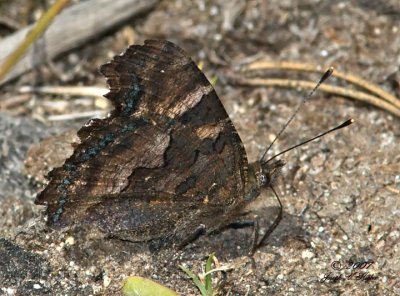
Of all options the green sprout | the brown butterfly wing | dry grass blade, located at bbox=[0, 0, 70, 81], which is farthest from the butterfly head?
dry grass blade, located at bbox=[0, 0, 70, 81]

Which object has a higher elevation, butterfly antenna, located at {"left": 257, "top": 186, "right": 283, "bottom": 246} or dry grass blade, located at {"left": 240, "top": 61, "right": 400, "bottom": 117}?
dry grass blade, located at {"left": 240, "top": 61, "right": 400, "bottom": 117}

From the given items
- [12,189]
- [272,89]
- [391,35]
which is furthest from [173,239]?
[391,35]

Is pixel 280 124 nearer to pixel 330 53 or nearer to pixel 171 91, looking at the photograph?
pixel 330 53

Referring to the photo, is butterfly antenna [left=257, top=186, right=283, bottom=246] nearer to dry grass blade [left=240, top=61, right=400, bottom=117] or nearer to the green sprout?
the green sprout

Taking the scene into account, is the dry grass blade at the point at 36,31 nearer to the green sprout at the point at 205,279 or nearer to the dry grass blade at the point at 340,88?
the dry grass blade at the point at 340,88

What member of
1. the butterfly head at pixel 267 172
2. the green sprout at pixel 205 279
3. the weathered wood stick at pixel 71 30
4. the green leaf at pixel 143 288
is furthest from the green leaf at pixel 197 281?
the weathered wood stick at pixel 71 30
